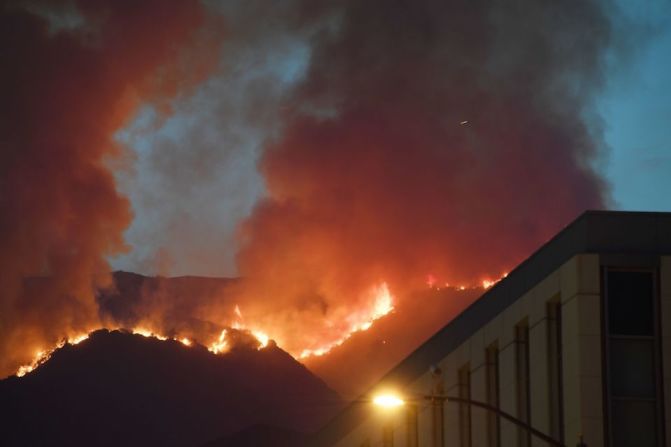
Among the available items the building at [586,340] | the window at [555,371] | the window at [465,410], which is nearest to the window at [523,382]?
the building at [586,340]

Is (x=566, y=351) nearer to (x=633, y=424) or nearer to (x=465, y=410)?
(x=633, y=424)

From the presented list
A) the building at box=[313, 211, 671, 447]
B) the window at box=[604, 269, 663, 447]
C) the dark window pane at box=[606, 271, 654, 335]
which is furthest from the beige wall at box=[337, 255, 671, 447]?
the dark window pane at box=[606, 271, 654, 335]

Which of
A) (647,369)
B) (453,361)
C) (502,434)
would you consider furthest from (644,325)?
(453,361)

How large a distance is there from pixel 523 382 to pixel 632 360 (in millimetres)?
4971

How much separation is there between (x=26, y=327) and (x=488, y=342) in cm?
15238

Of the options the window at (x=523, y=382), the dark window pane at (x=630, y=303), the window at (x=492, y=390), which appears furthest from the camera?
the window at (x=492, y=390)

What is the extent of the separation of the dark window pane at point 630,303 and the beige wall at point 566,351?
1.38 feet

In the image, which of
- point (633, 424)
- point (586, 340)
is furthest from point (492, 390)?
point (633, 424)

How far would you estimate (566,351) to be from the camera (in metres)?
42.4

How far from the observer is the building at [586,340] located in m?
41.1

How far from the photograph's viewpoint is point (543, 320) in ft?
145

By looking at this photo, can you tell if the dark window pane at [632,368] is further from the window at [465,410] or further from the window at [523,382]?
the window at [465,410]

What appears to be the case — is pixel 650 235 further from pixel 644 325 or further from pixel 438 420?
pixel 438 420

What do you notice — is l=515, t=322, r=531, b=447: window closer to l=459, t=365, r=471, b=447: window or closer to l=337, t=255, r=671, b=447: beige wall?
l=337, t=255, r=671, b=447: beige wall
